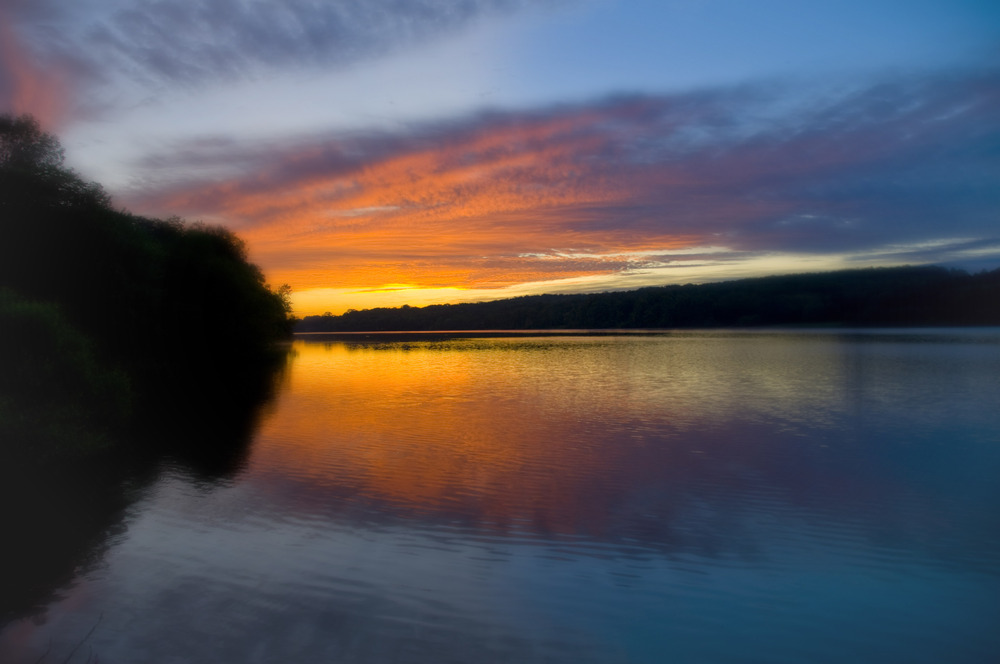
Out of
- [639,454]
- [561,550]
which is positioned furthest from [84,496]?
[639,454]

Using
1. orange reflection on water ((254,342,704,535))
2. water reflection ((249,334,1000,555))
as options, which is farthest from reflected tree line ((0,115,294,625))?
water reflection ((249,334,1000,555))

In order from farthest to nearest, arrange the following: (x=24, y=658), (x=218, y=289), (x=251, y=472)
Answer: (x=218, y=289), (x=251, y=472), (x=24, y=658)

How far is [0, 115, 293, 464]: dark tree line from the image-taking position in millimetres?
12148

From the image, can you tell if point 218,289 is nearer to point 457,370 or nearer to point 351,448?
point 457,370

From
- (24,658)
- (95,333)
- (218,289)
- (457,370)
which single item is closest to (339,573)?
(24,658)

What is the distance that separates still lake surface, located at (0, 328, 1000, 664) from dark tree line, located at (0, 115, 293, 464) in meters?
2.69

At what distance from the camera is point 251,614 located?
19.4ft

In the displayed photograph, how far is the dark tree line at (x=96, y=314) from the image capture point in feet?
39.9

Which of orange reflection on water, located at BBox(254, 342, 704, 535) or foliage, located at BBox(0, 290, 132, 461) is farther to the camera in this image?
foliage, located at BBox(0, 290, 132, 461)

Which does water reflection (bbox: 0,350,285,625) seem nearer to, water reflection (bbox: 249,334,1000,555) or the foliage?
the foliage

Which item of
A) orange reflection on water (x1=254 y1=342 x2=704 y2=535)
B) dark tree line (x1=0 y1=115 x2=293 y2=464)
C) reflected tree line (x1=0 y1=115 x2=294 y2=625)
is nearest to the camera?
reflected tree line (x1=0 y1=115 x2=294 y2=625)

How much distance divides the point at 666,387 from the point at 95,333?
2177 cm

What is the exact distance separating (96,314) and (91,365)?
1229 centimetres

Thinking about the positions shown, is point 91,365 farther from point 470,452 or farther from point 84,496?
point 470,452
